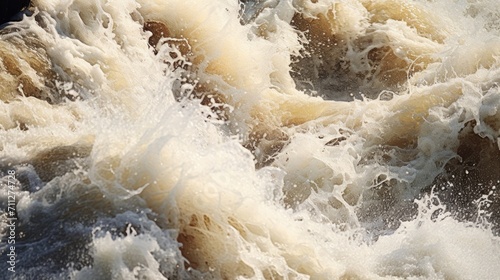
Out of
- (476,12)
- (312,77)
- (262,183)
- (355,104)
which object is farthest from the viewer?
(476,12)

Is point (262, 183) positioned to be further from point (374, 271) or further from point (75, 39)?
point (75, 39)

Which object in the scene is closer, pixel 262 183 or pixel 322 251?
pixel 322 251

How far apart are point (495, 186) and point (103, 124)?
3.09 meters

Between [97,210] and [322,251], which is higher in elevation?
[322,251]

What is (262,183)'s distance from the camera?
188 inches

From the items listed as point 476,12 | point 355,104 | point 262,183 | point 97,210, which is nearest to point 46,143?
point 97,210

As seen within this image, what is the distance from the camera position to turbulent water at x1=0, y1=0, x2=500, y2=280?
416cm

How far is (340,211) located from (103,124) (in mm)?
1945

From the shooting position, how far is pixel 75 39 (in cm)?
624

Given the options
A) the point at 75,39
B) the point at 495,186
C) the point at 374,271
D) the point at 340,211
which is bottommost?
the point at 75,39

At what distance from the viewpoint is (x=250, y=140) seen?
627cm

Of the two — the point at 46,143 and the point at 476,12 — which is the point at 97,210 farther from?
the point at 476,12

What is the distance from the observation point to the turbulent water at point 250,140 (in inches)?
164

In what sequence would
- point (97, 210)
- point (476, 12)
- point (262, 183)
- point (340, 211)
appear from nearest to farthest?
point (97, 210), point (262, 183), point (340, 211), point (476, 12)
